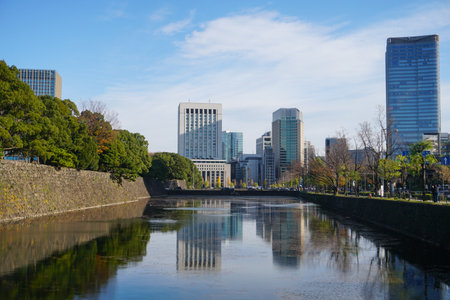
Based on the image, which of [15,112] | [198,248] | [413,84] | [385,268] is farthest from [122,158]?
[413,84]

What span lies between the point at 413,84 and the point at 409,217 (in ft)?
571

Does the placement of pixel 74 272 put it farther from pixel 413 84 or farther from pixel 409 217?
pixel 413 84

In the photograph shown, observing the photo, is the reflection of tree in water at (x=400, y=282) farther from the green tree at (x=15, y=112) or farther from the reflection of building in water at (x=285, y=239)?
the green tree at (x=15, y=112)

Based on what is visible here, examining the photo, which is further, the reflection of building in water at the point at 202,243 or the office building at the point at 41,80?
the office building at the point at 41,80

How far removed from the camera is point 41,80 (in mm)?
185250

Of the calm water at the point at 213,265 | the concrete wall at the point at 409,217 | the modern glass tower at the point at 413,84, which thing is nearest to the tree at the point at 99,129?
the calm water at the point at 213,265

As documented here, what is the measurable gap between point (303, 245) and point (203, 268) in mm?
7092

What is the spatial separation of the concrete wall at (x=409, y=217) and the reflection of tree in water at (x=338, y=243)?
8.78ft

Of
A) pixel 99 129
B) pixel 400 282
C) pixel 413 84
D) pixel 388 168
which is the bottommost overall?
pixel 400 282

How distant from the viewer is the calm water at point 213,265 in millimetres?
11016

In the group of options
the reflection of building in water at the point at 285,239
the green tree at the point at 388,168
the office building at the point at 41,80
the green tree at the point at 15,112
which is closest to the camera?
the reflection of building in water at the point at 285,239

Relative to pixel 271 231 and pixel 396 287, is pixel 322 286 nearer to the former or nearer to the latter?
pixel 396 287

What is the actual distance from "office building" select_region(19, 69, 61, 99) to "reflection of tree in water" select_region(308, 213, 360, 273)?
593 feet

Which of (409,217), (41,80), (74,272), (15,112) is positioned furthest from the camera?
(41,80)
